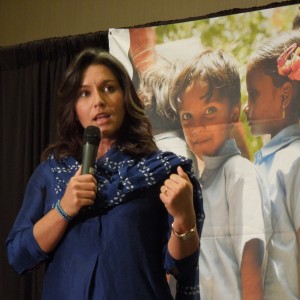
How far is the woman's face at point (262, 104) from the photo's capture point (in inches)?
73.5

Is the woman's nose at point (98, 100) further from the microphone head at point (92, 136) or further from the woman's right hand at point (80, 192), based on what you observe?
the woman's right hand at point (80, 192)

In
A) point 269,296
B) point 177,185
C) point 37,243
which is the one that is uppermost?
point 177,185

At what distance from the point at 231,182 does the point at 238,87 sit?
0.33 meters

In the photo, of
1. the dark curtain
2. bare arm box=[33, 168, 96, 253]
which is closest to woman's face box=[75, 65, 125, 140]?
bare arm box=[33, 168, 96, 253]

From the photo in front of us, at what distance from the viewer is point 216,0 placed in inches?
89.7

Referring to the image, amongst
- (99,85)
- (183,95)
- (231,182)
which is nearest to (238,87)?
(183,95)

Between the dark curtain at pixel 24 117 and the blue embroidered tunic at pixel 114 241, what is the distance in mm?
1378

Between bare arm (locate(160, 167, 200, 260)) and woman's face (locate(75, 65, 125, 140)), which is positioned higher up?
woman's face (locate(75, 65, 125, 140))

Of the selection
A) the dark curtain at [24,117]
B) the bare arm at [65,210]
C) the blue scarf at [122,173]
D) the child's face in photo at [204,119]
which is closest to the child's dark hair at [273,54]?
the child's face in photo at [204,119]

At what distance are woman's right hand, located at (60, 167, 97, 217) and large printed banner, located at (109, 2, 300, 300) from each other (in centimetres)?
99

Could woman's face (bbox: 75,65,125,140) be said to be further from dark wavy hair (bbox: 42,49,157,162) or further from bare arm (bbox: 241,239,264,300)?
bare arm (bbox: 241,239,264,300)

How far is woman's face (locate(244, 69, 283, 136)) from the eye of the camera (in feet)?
6.13

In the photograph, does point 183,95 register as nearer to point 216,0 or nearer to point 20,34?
point 216,0

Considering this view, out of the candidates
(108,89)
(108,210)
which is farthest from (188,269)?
(108,89)
